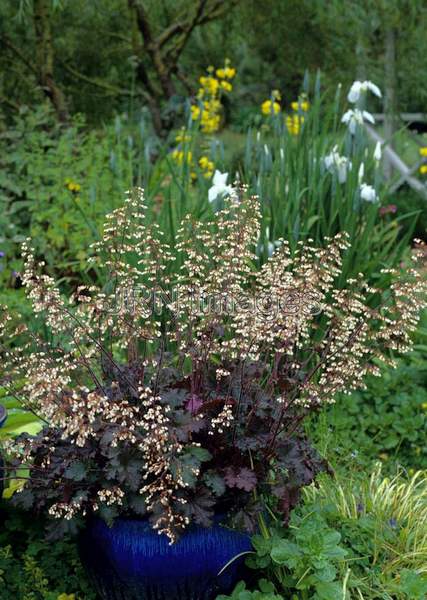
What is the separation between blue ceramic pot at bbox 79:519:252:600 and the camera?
2.23 m

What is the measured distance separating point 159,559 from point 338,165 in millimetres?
2513

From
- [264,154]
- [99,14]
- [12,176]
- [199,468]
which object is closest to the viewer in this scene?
[199,468]

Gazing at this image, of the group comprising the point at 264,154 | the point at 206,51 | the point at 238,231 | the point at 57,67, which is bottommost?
→ the point at 238,231

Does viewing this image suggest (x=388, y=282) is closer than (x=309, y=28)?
Yes

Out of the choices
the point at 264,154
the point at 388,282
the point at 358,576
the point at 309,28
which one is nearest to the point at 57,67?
the point at 309,28

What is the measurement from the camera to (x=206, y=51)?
11.9 m

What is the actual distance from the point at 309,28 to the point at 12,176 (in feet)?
16.6

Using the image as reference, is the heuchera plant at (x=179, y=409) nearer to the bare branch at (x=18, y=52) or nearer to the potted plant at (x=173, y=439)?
the potted plant at (x=173, y=439)

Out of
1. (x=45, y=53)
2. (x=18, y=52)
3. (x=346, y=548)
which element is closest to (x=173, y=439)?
(x=346, y=548)

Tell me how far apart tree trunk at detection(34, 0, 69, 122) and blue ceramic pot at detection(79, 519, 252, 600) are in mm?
5387

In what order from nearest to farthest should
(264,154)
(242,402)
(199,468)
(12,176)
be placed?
(199,468)
(242,402)
(264,154)
(12,176)

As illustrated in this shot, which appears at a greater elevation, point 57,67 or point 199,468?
point 57,67

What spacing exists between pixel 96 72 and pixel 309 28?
8.79 feet

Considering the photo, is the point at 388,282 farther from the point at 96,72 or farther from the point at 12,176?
the point at 96,72
